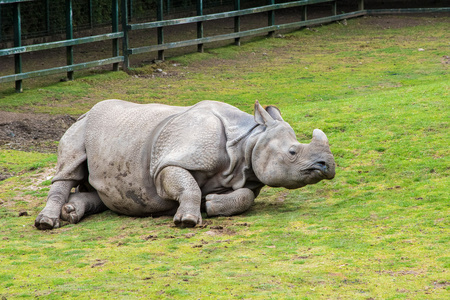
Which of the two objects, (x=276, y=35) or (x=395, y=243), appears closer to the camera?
(x=395, y=243)

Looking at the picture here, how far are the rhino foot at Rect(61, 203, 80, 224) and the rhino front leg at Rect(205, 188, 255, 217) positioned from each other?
136cm

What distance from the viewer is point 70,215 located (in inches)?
302

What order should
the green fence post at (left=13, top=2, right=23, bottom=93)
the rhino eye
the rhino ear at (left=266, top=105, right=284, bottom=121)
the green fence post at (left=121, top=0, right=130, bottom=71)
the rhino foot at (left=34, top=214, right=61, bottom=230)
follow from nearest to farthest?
the rhino eye
the rhino foot at (left=34, top=214, right=61, bottom=230)
the rhino ear at (left=266, top=105, right=284, bottom=121)
the green fence post at (left=13, top=2, right=23, bottom=93)
the green fence post at (left=121, top=0, right=130, bottom=71)

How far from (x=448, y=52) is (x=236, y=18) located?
5307mm

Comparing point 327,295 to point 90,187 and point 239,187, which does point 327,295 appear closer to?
point 239,187

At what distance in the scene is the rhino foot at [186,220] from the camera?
6.84m

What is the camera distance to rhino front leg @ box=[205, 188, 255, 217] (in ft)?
23.7

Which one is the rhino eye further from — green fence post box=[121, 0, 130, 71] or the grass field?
green fence post box=[121, 0, 130, 71]

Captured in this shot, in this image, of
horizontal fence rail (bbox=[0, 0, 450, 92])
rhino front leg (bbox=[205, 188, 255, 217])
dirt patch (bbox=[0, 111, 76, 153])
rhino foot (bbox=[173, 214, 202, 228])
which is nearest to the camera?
rhino foot (bbox=[173, 214, 202, 228])

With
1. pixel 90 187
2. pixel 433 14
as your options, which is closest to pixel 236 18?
pixel 433 14

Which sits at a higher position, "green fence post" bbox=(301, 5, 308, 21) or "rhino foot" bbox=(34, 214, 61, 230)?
"green fence post" bbox=(301, 5, 308, 21)

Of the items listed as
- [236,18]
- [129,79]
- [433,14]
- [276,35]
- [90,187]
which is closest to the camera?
[90,187]

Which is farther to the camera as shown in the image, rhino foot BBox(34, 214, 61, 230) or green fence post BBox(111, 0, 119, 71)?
green fence post BBox(111, 0, 119, 71)

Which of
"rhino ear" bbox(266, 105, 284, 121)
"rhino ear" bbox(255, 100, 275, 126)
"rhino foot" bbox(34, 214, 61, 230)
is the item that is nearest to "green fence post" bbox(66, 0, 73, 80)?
"rhino foot" bbox(34, 214, 61, 230)
